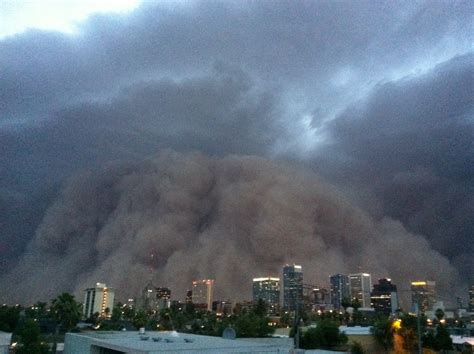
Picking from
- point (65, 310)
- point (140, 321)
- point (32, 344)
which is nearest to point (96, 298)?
point (140, 321)

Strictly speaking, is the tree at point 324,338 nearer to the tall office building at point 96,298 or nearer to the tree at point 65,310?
the tree at point 65,310

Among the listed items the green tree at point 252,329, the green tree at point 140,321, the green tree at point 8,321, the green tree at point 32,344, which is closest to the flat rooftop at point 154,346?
the green tree at point 32,344

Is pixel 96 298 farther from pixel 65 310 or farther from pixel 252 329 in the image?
pixel 252 329

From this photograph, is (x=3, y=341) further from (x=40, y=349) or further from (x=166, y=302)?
(x=166, y=302)

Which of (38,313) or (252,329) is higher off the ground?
(38,313)

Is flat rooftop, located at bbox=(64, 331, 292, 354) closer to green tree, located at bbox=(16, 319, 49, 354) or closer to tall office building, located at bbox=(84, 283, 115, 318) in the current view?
green tree, located at bbox=(16, 319, 49, 354)

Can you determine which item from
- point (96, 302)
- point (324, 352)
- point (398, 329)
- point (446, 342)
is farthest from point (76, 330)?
point (96, 302)
